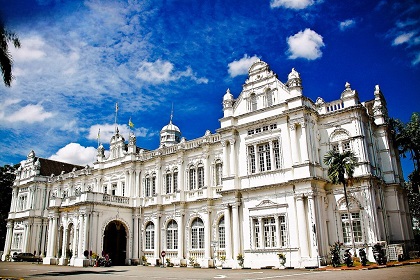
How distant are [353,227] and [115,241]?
24.0m

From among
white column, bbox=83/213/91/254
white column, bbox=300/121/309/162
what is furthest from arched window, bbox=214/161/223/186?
white column, bbox=83/213/91/254

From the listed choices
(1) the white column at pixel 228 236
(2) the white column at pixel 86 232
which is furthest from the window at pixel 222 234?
(2) the white column at pixel 86 232

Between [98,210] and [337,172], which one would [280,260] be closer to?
[337,172]

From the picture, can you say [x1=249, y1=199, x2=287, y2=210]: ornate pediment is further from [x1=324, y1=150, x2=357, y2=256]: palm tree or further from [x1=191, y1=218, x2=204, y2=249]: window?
[x1=191, y1=218, x2=204, y2=249]: window

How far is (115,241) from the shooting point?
38062 mm

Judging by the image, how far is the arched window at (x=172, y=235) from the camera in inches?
1320

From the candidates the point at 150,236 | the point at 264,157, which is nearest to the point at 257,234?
the point at 264,157

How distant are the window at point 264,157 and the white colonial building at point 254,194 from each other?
0.08 meters

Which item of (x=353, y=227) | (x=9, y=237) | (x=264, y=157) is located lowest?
(x=353, y=227)

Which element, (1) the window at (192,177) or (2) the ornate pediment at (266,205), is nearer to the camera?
(2) the ornate pediment at (266,205)

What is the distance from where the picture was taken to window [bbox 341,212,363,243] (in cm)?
2428

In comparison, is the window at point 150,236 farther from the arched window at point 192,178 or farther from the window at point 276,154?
the window at point 276,154

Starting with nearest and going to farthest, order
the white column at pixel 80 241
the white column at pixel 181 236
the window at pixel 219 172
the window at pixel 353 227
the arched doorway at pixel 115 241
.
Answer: the window at pixel 353 227, the window at pixel 219 172, the white column at pixel 181 236, the white column at pixel 80 241, the arched doorway at pixel 115 241

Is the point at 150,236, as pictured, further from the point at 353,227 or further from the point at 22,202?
the point at 22,202
